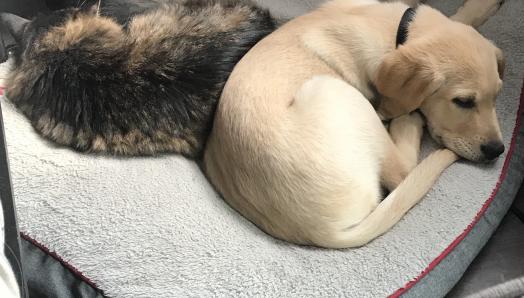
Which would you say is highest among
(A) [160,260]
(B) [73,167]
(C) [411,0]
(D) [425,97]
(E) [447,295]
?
(C) [411,0]

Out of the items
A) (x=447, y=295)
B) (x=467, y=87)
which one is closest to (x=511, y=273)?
(x=447, y=295)

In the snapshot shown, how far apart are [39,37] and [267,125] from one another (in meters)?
0.90

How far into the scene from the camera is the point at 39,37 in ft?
5.58

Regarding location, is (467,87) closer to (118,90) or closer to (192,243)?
(192,243)

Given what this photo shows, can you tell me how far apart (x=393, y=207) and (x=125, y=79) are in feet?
3.14

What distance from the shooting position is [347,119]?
1519 mm

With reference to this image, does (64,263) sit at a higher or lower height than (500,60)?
lower

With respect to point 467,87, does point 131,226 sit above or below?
below

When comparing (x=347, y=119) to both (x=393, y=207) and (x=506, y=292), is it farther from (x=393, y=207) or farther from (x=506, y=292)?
(x=506, y=292)

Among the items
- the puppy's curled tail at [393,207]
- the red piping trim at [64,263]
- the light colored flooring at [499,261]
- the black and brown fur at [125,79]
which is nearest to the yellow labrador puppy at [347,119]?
the puppy's curled tail at [393,207]

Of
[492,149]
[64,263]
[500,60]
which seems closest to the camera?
[64,263]

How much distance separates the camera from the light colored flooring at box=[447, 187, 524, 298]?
4.92 feet

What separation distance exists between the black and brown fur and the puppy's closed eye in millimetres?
770

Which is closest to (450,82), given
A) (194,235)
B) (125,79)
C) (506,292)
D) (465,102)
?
(465,102)
